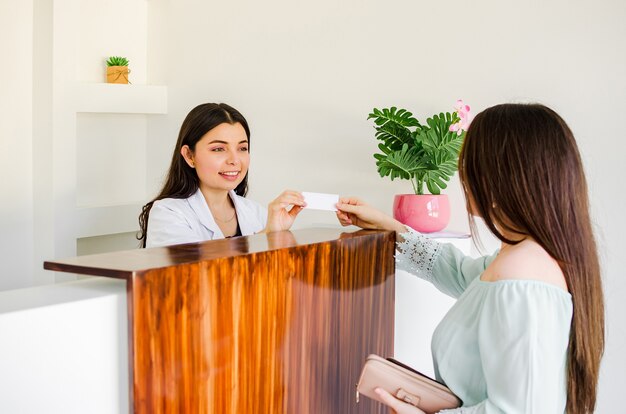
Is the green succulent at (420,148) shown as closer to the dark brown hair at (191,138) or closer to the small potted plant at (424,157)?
the small potted plant at (424,157)

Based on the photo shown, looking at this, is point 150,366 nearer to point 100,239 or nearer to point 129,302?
point 129,302

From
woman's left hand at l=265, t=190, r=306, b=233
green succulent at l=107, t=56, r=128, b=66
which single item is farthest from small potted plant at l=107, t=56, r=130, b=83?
woman's left hand at l=265, t=190, r=306, b=233

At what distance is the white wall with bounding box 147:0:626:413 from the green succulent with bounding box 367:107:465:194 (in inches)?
9.4

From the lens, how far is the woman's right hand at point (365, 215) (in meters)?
1.82

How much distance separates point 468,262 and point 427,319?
1.28ft

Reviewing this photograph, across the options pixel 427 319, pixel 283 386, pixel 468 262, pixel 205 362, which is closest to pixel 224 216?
pixel 427 319

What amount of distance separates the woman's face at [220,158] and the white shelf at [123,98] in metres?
1.15

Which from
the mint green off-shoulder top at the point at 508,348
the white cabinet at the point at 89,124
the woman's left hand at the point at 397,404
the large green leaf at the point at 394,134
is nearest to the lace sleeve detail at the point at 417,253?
the mint green off-shoulder top at the point at 508,348

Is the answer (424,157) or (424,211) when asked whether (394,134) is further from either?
(424,211)

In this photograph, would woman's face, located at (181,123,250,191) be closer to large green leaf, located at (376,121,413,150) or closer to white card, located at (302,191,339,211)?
large green leaf, located at (376,121,413,150)

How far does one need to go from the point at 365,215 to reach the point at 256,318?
A: 63cm

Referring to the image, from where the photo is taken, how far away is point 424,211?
230 cm

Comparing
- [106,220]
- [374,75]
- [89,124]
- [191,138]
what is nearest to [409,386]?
[191,138]

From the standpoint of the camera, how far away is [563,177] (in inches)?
A: 51.3
